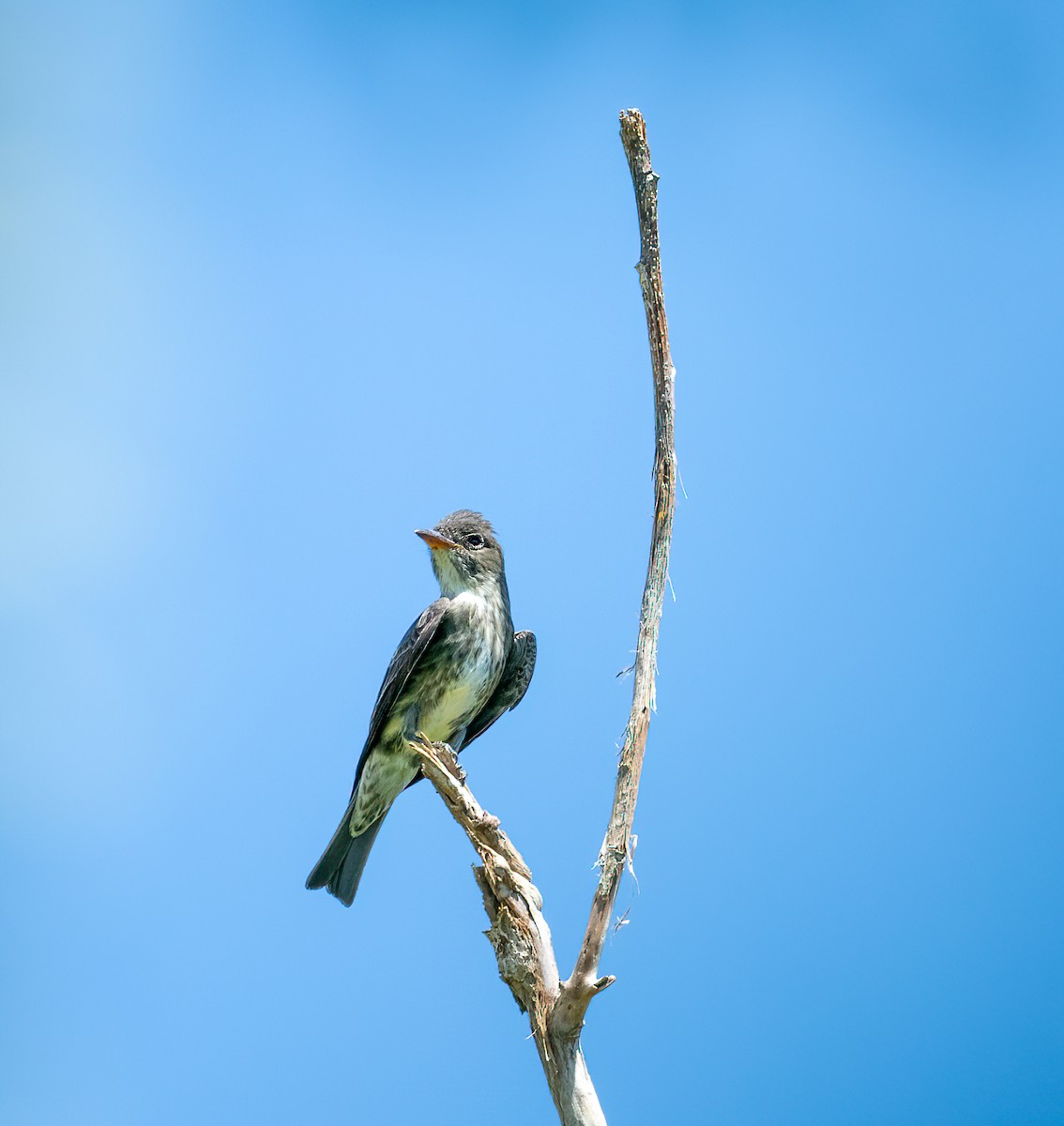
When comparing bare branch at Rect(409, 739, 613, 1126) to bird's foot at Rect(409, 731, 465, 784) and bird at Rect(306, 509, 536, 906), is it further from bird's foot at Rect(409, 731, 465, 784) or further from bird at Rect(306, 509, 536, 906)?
bird at Rect(306, 509, 536, 906)

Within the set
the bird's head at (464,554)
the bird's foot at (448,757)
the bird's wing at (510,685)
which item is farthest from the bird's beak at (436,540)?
the bird's foot at (448,757)

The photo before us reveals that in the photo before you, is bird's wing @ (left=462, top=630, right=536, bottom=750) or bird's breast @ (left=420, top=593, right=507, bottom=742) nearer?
bird's breast @ (left=420, top=593, right=507, bottom=742)

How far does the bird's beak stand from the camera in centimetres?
732

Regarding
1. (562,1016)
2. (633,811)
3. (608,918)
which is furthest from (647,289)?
(562,1016)

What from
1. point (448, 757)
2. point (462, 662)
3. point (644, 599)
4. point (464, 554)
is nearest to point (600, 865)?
point (644, 599)

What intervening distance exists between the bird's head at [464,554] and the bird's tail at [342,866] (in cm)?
161

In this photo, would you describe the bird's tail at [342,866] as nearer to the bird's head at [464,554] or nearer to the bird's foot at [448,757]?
the bird's foot at [448,757]

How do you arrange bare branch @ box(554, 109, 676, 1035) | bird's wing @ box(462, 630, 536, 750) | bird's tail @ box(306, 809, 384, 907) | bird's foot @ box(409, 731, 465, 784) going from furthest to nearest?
bird's wing @ box(462, 630, 536, 750) < bird's tail @ box(306, 809, 384, 907) < bird's foot @ box(409, 731, 465, 784) < bare branch @ box(554, 109, 676, 1035)

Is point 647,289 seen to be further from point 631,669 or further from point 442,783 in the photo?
point 442,783

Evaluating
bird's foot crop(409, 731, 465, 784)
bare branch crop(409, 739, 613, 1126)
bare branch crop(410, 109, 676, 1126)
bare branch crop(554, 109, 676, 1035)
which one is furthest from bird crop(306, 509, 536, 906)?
bare branch crop(554, 109, 676, 1035)

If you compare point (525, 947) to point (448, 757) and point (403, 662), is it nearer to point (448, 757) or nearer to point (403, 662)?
point (448, 757)

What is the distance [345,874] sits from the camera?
739cm

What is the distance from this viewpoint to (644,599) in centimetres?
494

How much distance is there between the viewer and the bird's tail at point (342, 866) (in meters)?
7.38
